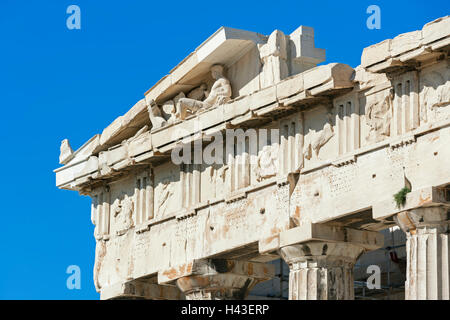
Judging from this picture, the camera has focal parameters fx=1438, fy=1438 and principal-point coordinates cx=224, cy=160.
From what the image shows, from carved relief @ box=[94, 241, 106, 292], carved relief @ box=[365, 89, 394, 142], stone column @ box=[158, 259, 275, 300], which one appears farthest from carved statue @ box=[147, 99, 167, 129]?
carved relief @ box=[365, 89, 394, 142]

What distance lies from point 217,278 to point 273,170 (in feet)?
10.4

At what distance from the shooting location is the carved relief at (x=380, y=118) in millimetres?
27578

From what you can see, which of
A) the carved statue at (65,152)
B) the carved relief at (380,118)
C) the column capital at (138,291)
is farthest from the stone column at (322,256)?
the carved statue at (65,152)

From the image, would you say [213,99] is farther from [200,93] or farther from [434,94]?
[434,94]

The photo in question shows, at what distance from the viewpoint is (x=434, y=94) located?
2667 cm

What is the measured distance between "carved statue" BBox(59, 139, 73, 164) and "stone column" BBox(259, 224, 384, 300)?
8233 millimetres

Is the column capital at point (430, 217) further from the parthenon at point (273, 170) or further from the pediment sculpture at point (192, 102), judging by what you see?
the pediment sculpture at point (192, 102)

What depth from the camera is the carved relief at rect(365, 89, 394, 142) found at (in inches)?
1086

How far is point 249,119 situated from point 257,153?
837 mm

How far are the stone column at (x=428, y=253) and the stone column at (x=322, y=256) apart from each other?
2.36m

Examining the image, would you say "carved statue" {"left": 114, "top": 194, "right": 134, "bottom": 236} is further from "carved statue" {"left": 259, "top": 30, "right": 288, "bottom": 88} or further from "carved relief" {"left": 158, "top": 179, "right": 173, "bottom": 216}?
"carved statue" {"left": 259, "top": 30, "right": 288, "bottom": 88}

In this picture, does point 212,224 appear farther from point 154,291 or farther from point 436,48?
point 436,48

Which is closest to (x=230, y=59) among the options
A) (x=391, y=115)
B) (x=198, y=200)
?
(x=198, y=200)

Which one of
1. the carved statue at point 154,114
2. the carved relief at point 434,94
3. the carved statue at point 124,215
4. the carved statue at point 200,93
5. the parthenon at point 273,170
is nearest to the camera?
the carved relief at point 434,94
